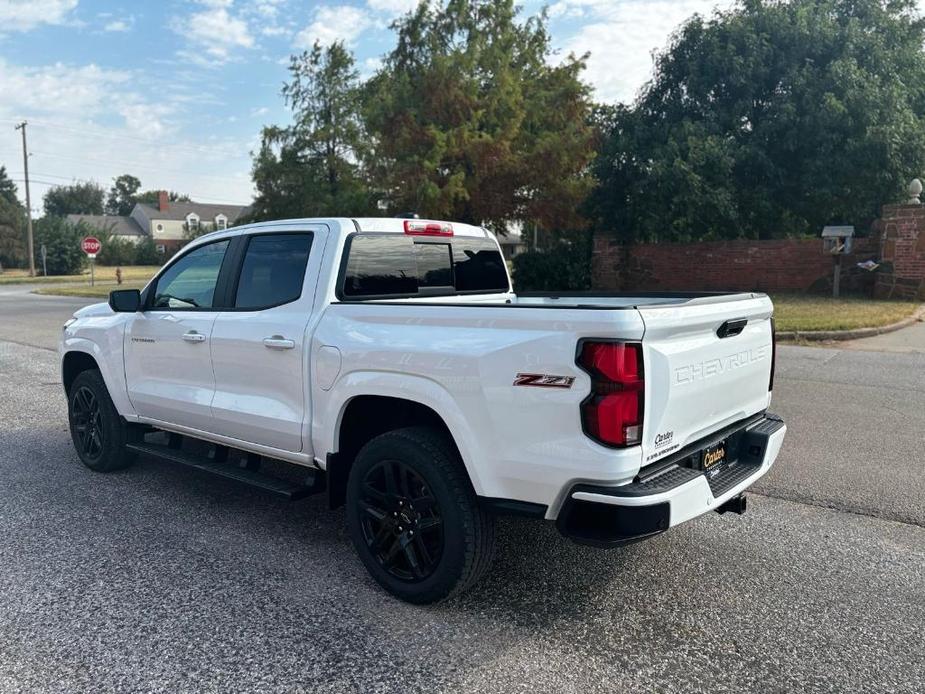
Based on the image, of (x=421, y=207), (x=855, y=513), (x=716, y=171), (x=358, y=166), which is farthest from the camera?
(x=358, y=166)

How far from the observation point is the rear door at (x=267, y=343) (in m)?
3.96

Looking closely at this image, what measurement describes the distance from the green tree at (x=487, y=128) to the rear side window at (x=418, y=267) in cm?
1767

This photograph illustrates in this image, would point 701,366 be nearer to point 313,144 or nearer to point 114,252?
point 313,144

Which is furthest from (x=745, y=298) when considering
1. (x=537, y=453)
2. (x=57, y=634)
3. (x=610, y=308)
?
(x=57, y=634)

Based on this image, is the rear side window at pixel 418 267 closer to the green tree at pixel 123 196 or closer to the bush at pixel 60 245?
the bush at pixel 60 245

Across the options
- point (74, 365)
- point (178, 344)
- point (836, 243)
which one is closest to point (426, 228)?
point (178, 344)

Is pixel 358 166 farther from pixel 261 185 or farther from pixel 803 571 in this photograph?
pixel 803 571

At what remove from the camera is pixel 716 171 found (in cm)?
1875

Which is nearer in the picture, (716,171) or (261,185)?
(716,171)

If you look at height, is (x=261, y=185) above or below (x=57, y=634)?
above

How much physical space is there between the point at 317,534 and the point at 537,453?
6.27ft

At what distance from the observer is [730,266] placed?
66.9 feet

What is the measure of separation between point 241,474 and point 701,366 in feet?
8.74

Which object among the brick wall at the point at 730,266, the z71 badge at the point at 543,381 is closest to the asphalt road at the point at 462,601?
the z71 badge at the point at 543,381
